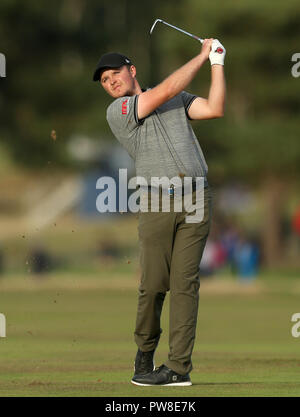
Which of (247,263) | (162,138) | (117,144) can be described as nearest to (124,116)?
(162,138)

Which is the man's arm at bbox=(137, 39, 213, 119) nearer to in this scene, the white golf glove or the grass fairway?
the white golf glove

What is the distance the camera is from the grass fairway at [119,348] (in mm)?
8031

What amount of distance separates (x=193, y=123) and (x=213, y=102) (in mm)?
30927

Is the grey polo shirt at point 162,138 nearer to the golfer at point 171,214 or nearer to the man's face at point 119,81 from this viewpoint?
the golfer at point 171,214

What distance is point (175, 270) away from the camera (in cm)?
825

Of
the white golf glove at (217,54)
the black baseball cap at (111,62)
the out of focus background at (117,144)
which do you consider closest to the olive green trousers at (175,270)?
the white golf glove at (217,54)

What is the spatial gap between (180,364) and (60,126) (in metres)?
34.2

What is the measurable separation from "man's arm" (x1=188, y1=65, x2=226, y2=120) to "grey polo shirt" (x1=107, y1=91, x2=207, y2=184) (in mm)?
66

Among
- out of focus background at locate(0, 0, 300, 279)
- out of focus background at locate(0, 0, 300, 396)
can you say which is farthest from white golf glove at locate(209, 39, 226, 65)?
out of focus background at locate(0, 0, 300, 279)

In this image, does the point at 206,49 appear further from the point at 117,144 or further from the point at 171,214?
the point at 117,144

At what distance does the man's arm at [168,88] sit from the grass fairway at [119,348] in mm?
1976

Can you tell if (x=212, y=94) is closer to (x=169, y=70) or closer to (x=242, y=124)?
(x=242, y=124)

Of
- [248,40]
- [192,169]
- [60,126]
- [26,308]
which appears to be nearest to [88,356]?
[192,169]

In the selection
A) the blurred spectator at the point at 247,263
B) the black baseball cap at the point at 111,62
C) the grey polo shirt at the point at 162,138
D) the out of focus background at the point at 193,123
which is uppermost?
the out of focus background at the point at 193,123
